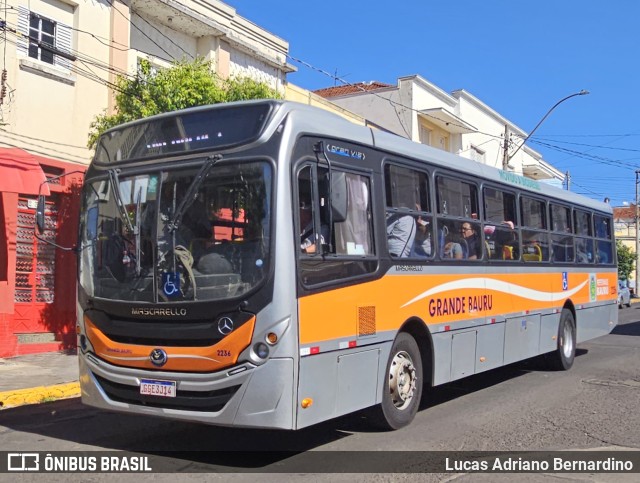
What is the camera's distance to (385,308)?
22.0 ft

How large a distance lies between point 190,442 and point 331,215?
271cm

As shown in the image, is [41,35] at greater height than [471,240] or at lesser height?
greater

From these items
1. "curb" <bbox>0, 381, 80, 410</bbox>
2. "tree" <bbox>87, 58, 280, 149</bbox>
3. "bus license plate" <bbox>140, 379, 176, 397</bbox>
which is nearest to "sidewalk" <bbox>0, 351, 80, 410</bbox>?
"curb" <bbox>0, 381, 80, 410</bbox>

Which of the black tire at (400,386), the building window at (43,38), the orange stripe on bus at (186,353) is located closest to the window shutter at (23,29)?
the building window at (43,38)

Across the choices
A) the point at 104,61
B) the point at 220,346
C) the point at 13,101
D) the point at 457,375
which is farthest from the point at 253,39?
the point at 220,346

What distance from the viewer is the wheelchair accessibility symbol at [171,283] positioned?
222 inches

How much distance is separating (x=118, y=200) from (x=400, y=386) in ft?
11.3

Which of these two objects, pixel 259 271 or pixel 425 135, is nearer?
pixel 259 271

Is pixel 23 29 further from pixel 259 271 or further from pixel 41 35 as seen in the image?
pixel 259 271

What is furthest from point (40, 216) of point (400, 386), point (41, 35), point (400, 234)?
point (41, 35)

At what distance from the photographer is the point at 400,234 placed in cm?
720

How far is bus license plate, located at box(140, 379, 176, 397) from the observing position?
557cm

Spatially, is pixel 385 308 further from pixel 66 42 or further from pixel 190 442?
pixel 66 42

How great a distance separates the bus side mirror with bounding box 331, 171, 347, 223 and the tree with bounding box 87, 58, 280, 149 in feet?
23.3
